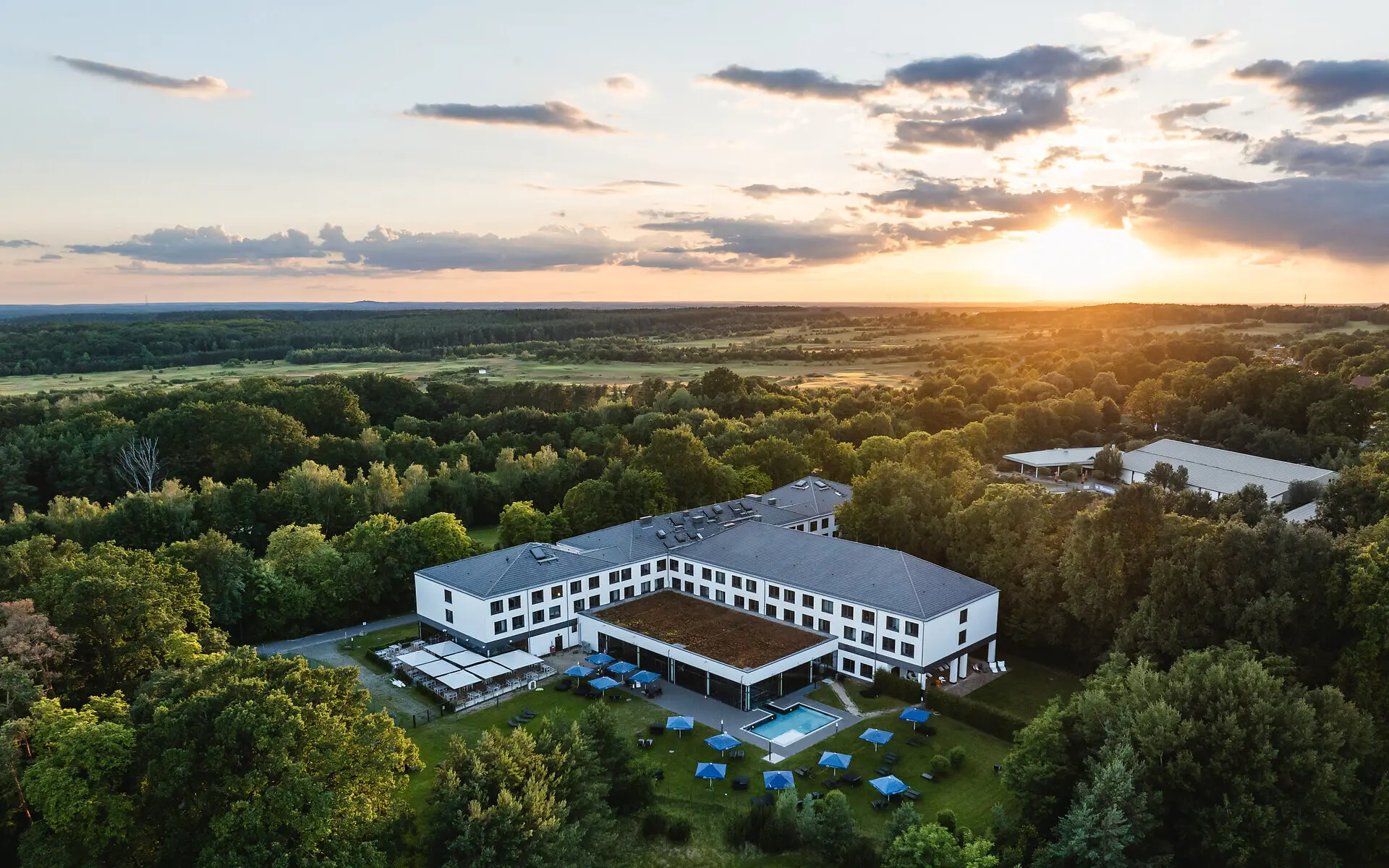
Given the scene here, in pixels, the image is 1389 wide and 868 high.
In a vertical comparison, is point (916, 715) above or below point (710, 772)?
above

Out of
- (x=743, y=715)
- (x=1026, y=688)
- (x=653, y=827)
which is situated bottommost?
(x=743, y=715)

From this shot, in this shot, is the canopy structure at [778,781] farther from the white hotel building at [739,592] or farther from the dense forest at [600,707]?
the white hotel building at [739,592]

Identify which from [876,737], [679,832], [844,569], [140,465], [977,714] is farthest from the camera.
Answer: [140,465]

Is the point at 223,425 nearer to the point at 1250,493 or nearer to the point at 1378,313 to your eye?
the point at 1250,493

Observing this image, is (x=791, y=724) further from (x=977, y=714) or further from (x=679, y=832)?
(x=679, y=832)

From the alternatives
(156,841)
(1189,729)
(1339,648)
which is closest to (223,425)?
(156,841)

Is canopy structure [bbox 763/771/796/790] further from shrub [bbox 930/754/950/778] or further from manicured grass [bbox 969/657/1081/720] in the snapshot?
manicured grass [bbox 969/657/1081/720]

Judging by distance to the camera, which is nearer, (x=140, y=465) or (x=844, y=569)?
(x=844, y=569)

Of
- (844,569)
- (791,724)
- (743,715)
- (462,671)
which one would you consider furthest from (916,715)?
(462,671)
